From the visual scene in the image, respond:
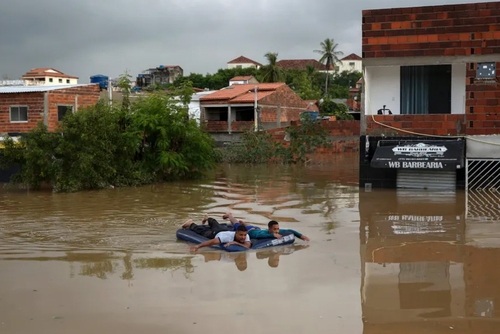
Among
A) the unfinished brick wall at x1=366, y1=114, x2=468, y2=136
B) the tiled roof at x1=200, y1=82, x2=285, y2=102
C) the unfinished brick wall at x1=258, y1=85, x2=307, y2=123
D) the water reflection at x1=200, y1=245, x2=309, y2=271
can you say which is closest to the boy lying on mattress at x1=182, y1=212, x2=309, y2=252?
the water reflection at x1=200, y1=245, x2=309, y2=271

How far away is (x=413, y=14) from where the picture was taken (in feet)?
65.0

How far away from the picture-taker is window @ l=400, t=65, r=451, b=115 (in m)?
20.5

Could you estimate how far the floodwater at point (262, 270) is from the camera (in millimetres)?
7875

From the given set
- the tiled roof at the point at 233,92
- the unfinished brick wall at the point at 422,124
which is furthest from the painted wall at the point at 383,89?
the tiled roof at the point at 233,92

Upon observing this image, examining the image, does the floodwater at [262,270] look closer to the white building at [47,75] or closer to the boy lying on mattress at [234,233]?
the boy lying on mattress at [234,233]

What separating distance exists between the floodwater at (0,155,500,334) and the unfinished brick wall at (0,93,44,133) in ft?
58.4

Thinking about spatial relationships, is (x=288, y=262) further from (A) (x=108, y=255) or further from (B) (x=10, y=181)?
(B) (x=10, y=181)

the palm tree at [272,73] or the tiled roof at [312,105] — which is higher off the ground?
the palm tree at [272,73]

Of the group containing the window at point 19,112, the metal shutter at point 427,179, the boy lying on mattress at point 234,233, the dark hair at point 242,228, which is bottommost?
the boy lying on mattress at point 234,233

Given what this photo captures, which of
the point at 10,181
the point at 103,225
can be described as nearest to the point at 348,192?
the point at 103,225

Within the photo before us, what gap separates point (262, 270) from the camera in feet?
34.4

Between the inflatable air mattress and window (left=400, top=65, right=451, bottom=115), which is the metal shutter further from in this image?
the inflatable air mattress

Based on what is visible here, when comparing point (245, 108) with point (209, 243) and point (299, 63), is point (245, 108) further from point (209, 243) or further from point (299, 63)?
point (299, 63)

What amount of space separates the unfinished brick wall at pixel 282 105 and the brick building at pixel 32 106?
15637mm
